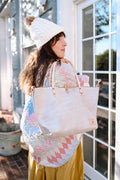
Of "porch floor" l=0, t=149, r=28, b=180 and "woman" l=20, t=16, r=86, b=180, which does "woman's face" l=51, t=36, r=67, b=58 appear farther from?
"porch floor" l=0, t=149, r=28, b=180

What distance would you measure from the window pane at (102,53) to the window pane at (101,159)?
99 centimetres

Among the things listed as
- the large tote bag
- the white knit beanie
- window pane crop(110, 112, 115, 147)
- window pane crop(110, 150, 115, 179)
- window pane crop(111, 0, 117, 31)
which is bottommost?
window pane crop(110, 150, 115, 179)

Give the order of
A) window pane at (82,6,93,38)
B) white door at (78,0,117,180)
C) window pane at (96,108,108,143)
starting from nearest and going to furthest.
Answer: white door at (78,0,117,180) < window pane at (96,108,108,143) < window pane at (82,6,93,38)

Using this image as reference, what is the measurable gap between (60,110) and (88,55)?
165 centimetres

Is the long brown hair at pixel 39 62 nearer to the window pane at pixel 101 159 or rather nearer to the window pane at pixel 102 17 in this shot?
the window pane at pixel 102 17

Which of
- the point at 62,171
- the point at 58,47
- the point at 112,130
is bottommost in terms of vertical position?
the point at 62,171

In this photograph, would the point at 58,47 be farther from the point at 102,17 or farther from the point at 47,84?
the point at 102,17

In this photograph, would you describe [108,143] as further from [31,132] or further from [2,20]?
[2,20]

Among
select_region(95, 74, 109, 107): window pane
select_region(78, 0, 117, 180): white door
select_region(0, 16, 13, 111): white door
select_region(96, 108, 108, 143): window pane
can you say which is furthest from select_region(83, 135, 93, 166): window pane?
select_region(0, 16, 13, 111): white door

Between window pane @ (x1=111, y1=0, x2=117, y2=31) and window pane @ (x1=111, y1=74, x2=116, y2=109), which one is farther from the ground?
window pane @ (x1=111, y1=0, x2=117, y2=31)

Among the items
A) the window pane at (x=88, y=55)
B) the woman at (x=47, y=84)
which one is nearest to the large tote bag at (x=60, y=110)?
the woman at (x=47, y=84)

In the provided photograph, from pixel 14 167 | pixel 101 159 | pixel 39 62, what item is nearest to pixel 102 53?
pixel 39 62

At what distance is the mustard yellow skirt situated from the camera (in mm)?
1656

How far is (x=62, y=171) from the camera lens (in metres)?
1.65
